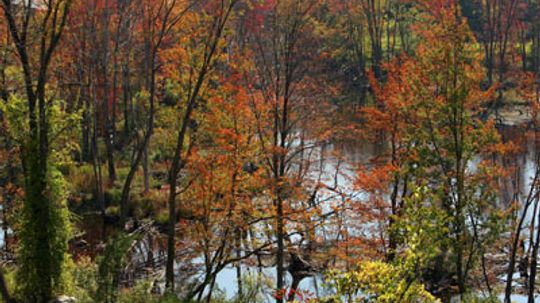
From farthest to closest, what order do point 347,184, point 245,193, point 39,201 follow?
point 347,184 < point 245,193 < point 39,201

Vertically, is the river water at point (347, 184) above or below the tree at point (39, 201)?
below

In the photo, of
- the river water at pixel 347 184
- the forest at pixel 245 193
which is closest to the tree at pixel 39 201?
the forest at pixel 245 193

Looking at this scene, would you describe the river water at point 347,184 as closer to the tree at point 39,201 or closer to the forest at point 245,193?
the forest at point 245,193

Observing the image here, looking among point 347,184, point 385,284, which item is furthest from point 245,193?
point 385,284

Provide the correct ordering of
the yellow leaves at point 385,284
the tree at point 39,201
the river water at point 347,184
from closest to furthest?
the yellow leaves at point 385,284 < the tree at point 39,201 < the river water at point 347,184

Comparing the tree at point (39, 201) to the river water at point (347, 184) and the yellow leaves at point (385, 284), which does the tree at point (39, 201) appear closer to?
the river water at point (347, 184)

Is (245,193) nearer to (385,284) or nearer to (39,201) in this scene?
(39,201)

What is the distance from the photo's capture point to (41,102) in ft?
47.3

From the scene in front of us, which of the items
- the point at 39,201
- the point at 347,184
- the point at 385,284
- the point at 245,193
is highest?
the point at 385,284

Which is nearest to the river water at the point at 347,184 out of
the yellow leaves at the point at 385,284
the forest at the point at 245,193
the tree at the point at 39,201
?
the forest at the point at 245,193

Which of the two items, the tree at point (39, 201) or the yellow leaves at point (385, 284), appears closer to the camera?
the yellow leaves at point (385, 284)

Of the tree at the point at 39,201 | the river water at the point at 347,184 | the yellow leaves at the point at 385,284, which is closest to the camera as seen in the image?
the yellow leaves at the point at 385,284

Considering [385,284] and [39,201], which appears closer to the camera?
[385,284]

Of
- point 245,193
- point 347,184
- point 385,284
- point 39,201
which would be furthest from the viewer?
point 347,184
